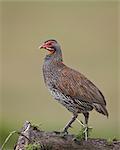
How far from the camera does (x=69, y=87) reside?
9.78m

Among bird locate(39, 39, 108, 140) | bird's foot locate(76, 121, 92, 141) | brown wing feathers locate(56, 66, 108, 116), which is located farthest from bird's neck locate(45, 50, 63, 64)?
bird's foot locate(76, 121, 92, 141)

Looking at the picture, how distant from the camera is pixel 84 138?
9406mm

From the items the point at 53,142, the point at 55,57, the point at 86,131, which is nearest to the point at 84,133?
the point at 86,131

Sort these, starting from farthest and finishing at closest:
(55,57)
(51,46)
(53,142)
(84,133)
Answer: (55,57) → (51,46) → (84,133) → (53,142)

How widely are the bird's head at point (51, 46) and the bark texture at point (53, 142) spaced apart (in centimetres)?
87

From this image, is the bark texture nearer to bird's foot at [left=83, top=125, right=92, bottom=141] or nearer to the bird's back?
bird's foot at [left=83, top=125, right=92, bottom=141]

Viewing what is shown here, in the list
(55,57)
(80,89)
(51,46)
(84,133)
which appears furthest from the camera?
(55,57)

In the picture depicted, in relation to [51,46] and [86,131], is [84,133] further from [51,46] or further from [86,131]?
[51,46]

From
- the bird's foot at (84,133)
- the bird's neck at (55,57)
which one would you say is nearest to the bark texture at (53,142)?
the bird's foot at (84,133)

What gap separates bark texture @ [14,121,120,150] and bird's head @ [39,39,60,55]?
2.86 ft

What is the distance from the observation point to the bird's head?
32.4ft

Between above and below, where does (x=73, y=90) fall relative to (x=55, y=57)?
below

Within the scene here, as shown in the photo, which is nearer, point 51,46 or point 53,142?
point 53,142

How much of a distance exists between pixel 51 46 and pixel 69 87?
444mm
